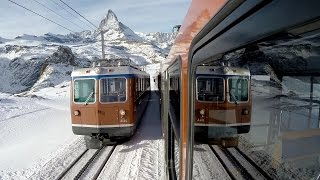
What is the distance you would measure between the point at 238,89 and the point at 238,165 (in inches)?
12.6

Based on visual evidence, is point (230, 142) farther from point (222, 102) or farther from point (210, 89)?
point (210, 89)

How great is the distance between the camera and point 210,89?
74.3 inches

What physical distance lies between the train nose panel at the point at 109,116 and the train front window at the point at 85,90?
0.54m

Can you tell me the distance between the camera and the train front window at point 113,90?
11.5 m

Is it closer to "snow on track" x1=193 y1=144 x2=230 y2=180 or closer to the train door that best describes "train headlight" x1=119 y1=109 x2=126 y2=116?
the train door

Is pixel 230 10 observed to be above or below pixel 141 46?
below

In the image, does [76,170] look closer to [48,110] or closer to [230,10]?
[230,10]

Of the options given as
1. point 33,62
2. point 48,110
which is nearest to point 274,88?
point 48,110

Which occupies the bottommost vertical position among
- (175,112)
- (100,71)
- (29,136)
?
(29,136)

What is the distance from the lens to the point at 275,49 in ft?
3.37

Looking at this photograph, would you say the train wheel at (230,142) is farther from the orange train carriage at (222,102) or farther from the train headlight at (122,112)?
the train headlight at (122,112)

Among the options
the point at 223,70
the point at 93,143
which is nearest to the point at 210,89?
the point at 223,70

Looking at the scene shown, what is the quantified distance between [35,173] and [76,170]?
41.7 inches

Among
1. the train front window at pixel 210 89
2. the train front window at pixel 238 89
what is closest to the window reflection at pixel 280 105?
the train front window at pixel 238 89
